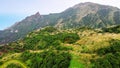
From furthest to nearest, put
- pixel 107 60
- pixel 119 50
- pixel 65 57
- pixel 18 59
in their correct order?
pixel 18 59
pixel 119 50
pixel 65 57
pixel 107 60

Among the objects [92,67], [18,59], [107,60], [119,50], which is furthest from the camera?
[18,59]

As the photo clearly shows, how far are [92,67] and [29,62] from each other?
57787 mm

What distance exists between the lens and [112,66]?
158125 mm

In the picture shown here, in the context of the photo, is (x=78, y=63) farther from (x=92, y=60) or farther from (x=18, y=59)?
(x=18, y=59)

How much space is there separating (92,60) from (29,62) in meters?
52.8

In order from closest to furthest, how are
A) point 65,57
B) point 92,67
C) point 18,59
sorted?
point 92,67 → point 65,57 → point 18,59

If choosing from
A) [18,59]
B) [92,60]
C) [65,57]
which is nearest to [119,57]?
[92,60]

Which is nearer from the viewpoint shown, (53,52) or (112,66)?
(112,66)

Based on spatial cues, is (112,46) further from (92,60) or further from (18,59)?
(18,59)

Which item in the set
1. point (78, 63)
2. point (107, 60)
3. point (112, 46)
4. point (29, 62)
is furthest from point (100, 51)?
point (29, 62)

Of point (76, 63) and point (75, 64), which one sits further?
point (76, 63)

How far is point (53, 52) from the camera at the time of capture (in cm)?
18675

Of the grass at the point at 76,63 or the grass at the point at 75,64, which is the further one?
the grass at the point at 76,63

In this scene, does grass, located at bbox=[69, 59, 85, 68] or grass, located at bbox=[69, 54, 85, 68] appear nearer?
grass, located at bbox=[69, 59, 85, 68]
